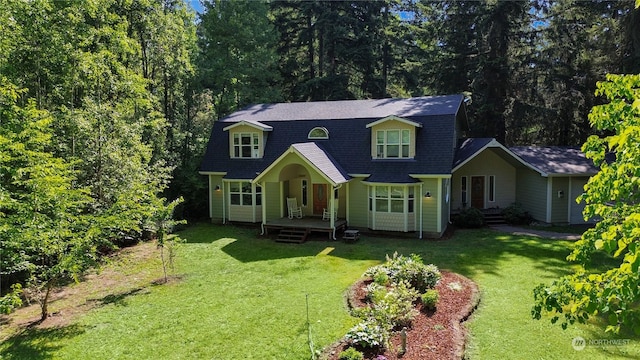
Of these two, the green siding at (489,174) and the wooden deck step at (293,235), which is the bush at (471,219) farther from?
the wooden deck step at (293,235)

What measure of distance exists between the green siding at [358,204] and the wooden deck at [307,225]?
1.89ft

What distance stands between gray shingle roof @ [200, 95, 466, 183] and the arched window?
21 centimetres

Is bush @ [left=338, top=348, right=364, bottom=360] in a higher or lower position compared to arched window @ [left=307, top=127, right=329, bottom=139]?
lower

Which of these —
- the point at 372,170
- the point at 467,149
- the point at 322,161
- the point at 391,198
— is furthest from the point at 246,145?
the point at 467,149

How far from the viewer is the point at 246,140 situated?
792 inches

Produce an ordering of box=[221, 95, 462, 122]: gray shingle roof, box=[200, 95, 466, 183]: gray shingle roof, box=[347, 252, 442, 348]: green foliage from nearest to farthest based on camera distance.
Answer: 1. box=[347, 252, 442, 348]: green foliage
2. box=[200, 95, 466, 183]: gray shingle roof
3. box=[221, 95, 462, 122]: gray shingle roof

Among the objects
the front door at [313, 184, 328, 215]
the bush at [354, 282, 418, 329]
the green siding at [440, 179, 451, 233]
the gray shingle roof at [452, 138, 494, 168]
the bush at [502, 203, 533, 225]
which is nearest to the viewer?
the bush at [354, 282, 418, 329]

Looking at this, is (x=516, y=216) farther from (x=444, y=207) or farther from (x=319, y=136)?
(x=319, y=136)

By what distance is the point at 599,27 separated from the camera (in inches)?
852

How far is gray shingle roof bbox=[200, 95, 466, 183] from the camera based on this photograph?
17.1m

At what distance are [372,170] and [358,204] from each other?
1.74 m

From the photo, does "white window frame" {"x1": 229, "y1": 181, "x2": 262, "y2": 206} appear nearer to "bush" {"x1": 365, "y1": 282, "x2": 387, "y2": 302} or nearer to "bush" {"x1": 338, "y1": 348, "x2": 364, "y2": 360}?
"bush" {"x1": 365, "y1": 282, "x2": 387, "y2": 302}

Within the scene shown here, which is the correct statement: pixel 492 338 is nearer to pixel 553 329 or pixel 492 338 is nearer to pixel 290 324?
pixel 553 329

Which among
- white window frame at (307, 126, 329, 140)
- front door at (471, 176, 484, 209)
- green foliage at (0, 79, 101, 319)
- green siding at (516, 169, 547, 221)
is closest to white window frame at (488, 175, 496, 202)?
front door at (471, 176, 484, 209)
